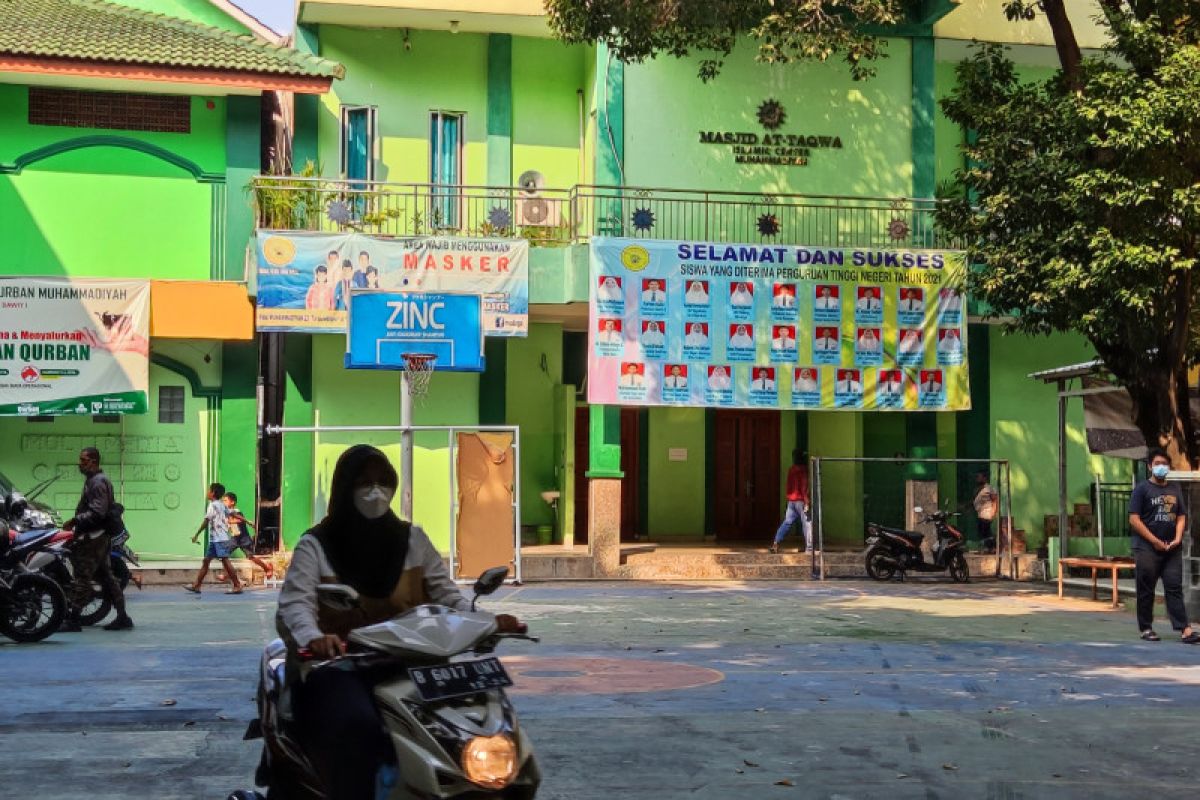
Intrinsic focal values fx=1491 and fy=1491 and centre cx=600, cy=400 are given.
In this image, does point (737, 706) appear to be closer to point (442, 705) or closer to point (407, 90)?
point (442, 705)

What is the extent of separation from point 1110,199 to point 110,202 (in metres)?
14.4

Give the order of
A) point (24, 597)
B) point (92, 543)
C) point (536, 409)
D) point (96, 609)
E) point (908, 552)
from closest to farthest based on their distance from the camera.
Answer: point (24, 597) < point (92, 543) < point (96, 609) < point (908, 552) < point (536, 409)

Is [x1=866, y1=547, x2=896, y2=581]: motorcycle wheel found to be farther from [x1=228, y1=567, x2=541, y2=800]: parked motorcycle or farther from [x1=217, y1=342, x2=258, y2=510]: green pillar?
[x1=228, y1=567, x2=541, y2=800]: parked motorcycle

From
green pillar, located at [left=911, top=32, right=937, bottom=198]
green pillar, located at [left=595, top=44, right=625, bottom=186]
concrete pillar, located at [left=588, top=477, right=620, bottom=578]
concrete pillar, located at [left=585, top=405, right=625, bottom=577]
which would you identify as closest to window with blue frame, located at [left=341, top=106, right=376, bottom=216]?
green pillar, located at [left=595, top=44, right=625, bottom=186]

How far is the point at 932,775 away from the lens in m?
7.63

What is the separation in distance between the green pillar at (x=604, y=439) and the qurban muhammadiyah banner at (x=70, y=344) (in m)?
6.68

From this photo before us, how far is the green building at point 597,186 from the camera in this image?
23062mm

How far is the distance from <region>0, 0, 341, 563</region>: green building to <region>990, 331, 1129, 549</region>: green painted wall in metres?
12.3

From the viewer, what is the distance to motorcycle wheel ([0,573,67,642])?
13.5 m

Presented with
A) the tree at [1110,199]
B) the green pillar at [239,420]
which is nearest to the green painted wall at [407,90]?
the green pillar at [239,420]

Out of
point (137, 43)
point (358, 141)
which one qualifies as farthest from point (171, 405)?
point (137, 43)

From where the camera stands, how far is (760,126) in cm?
2445

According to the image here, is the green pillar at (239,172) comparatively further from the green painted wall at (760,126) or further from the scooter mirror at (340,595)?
the scooter mirror at (340,595)

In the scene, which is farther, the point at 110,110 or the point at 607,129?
the point at 607,129
